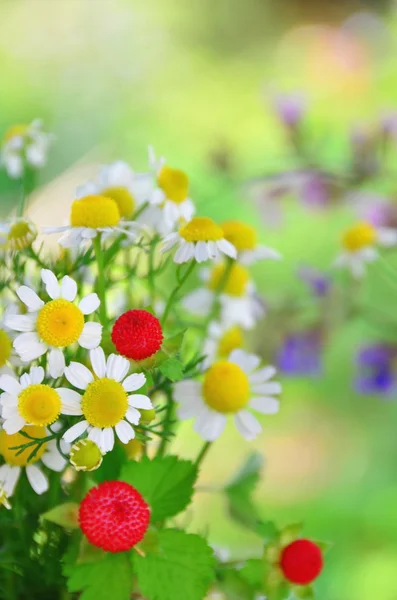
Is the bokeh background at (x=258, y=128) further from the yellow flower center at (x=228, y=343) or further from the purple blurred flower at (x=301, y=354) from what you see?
the yellow flower center at (x=228, y=343)

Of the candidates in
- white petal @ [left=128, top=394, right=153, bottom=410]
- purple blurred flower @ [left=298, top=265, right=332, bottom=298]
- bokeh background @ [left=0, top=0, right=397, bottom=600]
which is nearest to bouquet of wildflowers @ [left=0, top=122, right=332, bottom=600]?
white petal @ [left=128, top=394, right=153, bottom=410]

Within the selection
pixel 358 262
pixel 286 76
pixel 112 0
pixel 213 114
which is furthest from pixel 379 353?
pixel 112 0

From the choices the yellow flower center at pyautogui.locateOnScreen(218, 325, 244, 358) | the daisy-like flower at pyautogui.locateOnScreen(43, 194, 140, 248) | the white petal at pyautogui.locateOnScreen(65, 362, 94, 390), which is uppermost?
the daisy-like flower at pyautogui.locateOnScreen(43, 194, 140, 248)

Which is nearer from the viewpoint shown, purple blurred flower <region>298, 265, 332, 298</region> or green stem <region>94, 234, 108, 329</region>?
green stem <region>94, 234, 108, 329</region>

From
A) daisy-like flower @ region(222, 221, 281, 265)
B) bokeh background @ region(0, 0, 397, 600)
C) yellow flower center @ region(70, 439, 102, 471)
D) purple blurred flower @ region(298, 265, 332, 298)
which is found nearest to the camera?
yellow flower center @ region(70, 439, 102, 471)

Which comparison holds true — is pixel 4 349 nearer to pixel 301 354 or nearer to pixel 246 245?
pixel 246 245

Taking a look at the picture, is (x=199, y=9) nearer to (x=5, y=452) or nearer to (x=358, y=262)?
(x=358, y=262)

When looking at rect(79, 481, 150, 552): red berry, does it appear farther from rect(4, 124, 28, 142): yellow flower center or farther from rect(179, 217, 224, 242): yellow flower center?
rect(4, 124, 28, 142): yellow flower center

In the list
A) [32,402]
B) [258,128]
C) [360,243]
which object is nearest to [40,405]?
[32,402]
